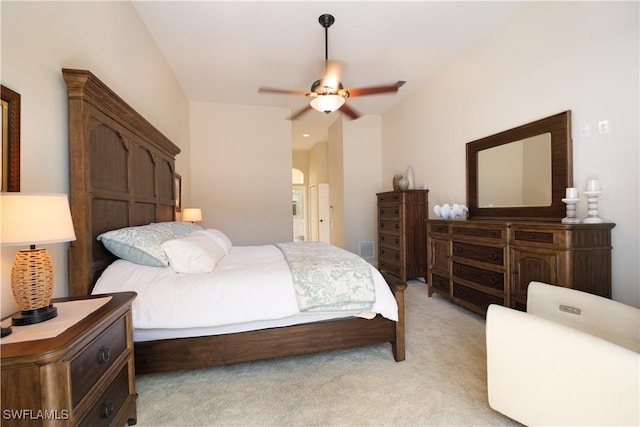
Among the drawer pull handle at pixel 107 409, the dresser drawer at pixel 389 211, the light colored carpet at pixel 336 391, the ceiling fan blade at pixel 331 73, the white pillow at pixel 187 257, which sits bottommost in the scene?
the light colored carpet at pixel 336 391

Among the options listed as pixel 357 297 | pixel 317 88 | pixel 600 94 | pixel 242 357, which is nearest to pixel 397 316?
pixel 357 297

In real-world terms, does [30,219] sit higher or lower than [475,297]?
higher

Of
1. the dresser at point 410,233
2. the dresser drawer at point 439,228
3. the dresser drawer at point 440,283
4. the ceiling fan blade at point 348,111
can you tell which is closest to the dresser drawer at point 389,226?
the dresser at point 410,233

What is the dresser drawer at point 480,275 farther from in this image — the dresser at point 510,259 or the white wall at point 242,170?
the white wall at point 242,170

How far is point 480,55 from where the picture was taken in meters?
3.14

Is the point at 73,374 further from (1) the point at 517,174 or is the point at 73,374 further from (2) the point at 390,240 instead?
(2) the point at 390,240

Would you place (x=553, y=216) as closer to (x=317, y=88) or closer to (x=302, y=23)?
(x=317, y=88)

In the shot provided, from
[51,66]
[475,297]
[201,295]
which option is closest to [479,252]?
[475,297]

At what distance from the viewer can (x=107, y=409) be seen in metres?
1.11

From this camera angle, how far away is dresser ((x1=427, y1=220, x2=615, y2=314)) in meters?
1.97

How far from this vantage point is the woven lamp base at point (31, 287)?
3.31ft

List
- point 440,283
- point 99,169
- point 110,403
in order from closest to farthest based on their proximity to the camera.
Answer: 1. point 110,403
2. point 99,169
3. point 440,283

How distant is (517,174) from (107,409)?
11.4 ft

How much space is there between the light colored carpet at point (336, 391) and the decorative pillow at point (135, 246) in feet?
2.44
